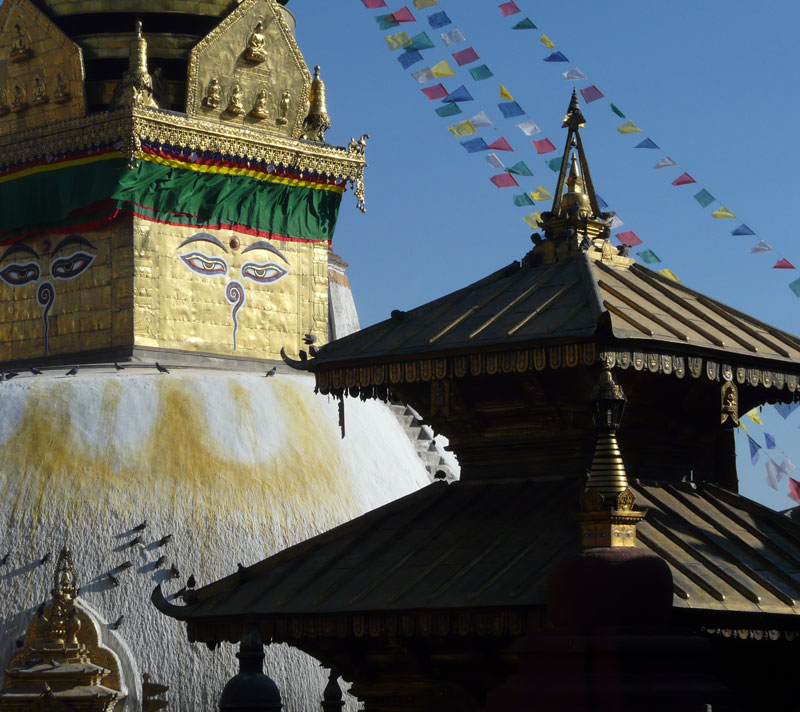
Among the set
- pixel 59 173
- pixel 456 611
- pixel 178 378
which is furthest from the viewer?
pixel 59 173

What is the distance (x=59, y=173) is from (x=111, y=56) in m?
1.70

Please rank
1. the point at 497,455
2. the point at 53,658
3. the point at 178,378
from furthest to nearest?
the point at 178,378 < the point at 53,658 < the point at 497,455

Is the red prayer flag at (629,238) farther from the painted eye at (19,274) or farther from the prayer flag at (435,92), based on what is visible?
the painted eye at (19,274)

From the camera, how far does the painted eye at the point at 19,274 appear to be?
852 inches

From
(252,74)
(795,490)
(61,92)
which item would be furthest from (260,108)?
(795,490)

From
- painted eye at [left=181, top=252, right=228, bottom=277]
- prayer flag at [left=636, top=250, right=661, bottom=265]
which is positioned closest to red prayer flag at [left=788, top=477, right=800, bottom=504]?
prayer flag at [left=636, top=250, right=661, bottom=265]

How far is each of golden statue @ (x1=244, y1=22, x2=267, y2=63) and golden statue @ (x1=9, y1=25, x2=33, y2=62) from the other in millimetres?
2889

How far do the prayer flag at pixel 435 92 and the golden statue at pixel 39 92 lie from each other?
802 centimetres

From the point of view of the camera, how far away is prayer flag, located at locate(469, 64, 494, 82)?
15031 mm

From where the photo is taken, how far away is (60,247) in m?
A: 21.4

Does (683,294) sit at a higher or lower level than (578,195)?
lower

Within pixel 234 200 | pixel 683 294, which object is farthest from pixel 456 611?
pixel 234 200

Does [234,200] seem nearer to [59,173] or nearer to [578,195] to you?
[59,173]

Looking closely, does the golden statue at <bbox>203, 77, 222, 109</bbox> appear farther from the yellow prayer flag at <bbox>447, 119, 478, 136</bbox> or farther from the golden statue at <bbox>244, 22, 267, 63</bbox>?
the yellow prayer flag at <bbox>447, 119, 478, 136</bbox>
